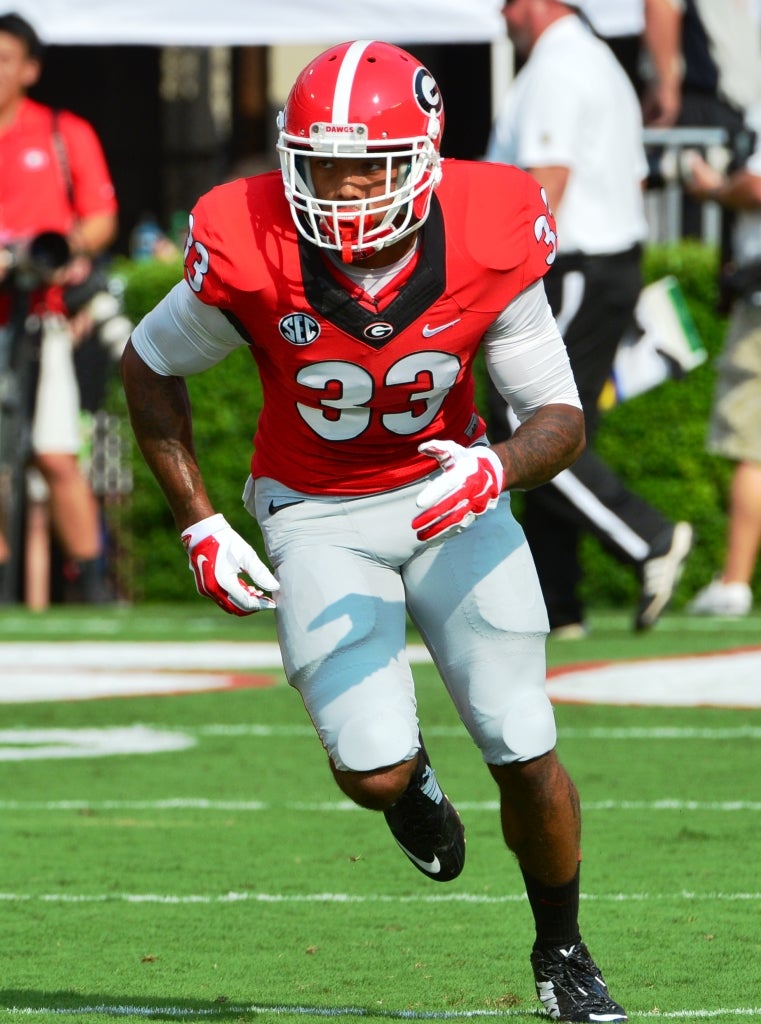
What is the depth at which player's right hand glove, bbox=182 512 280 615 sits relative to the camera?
3814mm

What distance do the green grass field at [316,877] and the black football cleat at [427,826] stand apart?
7.0 inches

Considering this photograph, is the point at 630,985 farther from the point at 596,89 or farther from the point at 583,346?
the point at 596,89

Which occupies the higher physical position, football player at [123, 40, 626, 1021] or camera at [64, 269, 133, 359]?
football player at [123, 40, 626, 1021]

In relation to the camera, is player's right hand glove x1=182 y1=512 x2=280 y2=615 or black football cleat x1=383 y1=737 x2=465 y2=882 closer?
player's right hand glove x1=182 y1=512 x2=280 y2=615

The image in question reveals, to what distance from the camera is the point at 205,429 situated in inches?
410

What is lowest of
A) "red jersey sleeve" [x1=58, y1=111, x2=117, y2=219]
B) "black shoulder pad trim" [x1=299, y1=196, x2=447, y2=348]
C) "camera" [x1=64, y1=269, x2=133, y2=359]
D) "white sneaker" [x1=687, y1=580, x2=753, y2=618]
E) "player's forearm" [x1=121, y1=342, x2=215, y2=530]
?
"white sneaker" [x1=687, y1=580, x2=753, y2=618]

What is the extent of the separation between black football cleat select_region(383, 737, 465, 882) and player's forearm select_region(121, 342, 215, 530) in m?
0.67

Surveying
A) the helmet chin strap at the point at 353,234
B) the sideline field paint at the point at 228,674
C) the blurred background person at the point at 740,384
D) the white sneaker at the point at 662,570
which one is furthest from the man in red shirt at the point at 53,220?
the helmet chin strap at the point at 353,234

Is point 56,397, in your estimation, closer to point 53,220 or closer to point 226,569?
point 53,220

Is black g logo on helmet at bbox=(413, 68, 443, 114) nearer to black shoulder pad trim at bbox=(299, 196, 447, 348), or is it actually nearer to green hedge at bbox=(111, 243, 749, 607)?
black shoulder pad trim at bbox=(299, 196, 447, 348)

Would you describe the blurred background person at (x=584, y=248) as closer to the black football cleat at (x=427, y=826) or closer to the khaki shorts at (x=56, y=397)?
the khaki shorts at (x=56, y=397)

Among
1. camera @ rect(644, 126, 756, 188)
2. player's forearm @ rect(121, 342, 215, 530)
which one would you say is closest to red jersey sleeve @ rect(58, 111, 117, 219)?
camera @ rect(644, 126, 756, 188)

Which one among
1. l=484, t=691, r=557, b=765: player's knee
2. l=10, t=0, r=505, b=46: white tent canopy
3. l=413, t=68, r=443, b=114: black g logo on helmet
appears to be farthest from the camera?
l=10, t=0, r=505, b=46: white tent canopy

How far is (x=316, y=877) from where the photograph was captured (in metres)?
4.86
